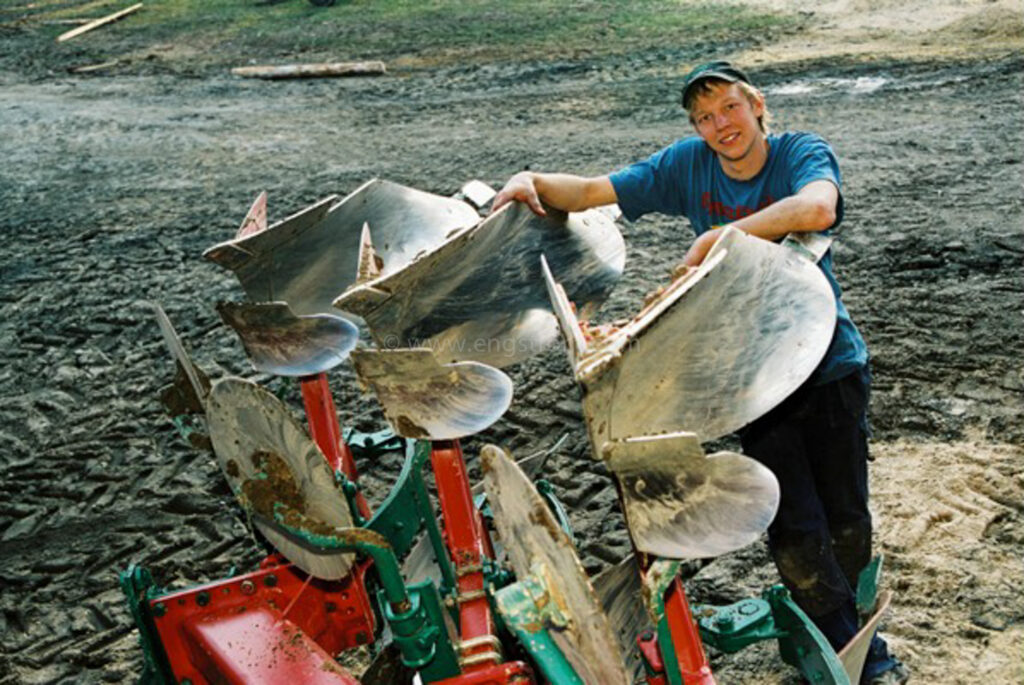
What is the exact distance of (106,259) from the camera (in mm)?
7391

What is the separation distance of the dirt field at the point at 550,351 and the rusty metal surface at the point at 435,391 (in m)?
1.50

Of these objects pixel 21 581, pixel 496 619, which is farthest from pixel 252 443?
pixel 21 581

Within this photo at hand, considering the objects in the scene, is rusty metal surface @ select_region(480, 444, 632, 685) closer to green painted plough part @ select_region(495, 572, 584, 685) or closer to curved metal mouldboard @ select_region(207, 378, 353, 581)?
green painted plough part @ select_region(495, 572, 584, 685)

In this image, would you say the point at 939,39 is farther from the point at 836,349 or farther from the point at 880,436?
the point at 836,349

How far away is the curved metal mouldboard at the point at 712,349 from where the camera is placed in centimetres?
186

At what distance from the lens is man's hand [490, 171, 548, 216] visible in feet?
9.21

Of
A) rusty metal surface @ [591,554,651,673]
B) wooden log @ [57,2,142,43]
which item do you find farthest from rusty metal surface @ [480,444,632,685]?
wooden log @ [57,2,142,43]

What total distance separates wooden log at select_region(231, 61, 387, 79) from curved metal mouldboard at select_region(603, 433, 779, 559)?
11.2 m

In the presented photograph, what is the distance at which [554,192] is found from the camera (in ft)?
9.45

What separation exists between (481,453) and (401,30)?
13.1m

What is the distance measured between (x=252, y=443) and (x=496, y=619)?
639 mm

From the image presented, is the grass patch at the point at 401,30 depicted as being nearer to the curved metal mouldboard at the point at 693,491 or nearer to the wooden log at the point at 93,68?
the wooden log at the point at 93,68

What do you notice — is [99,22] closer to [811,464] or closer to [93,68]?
[93,68]

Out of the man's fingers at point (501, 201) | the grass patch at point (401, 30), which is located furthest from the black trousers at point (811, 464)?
the grass patch at point (401, 30)
